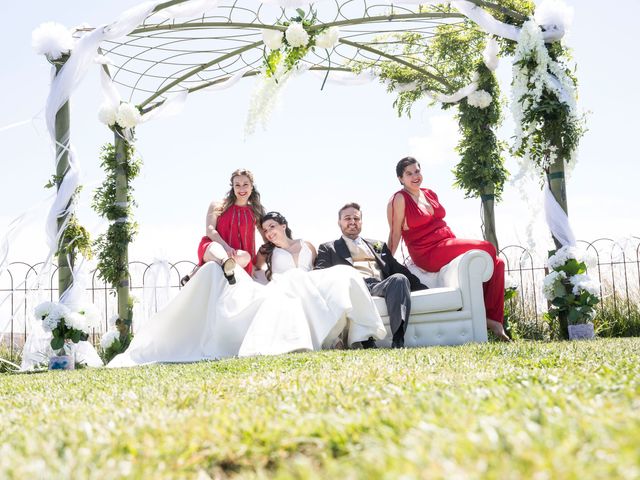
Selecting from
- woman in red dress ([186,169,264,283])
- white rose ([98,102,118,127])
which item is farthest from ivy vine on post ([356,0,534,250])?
white rose ([98,102,118,127])

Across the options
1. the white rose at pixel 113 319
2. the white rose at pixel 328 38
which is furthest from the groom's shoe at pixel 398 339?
the white rose at pixel 113 319

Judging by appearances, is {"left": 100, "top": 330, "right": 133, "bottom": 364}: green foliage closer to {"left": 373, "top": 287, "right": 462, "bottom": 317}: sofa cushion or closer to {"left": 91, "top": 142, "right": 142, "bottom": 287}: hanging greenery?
{"left": 91, "top": 142, "right": 142, "bottom": 287}: hanging greenery

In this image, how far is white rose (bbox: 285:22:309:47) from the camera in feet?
24.0

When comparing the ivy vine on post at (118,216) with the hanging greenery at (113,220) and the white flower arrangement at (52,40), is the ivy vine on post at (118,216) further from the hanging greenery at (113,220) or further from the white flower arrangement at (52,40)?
the white flower arrangement at (52,40)

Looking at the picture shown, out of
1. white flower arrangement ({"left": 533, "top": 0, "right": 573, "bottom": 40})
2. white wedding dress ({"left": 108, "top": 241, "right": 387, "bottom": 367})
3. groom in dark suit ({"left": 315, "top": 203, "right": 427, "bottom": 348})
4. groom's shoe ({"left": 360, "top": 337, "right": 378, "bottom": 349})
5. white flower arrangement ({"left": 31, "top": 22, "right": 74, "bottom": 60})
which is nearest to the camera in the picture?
white wedding dress ({"left": 108, "top": 241, "right": 387, "bottom": 367})

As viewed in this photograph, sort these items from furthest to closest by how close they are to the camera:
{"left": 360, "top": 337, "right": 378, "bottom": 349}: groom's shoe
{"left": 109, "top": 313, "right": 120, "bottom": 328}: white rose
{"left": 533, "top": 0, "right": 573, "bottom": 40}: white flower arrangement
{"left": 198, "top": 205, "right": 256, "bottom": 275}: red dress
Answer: {"left": 109, "top": 313, "right": 120, "bottom": 328}: white rose → {"left": 198, "top": 205, "right": 256, "bottom": 275}: red dress → {"left": 533, "top": 0, "right": 573, "bottom": 40}: white flower arrangement → {"left": 360, "top": 337, "right": 378, "bottom": 349}: groom's shoe

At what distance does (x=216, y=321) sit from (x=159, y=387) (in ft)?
11.4

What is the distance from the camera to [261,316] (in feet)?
19.5

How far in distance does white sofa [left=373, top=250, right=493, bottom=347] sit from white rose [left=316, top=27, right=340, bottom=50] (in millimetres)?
3033

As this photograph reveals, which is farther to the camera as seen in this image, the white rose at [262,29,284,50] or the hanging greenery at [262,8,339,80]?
the white rose at [262,29,284,50]

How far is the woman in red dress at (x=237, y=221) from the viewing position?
7121mm

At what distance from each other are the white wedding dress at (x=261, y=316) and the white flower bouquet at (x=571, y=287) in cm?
220

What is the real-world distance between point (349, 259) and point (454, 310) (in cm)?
123

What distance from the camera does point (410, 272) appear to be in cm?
727
